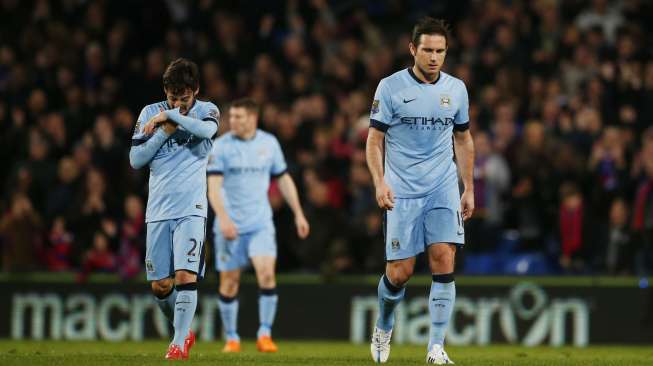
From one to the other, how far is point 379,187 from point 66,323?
9052 mm

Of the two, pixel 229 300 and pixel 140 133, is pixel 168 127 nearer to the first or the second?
pixel 140 133

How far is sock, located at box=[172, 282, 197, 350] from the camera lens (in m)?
11.0

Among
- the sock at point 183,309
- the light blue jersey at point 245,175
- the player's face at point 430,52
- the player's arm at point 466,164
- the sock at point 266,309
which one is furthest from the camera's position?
the light blue jersey at point 245,175

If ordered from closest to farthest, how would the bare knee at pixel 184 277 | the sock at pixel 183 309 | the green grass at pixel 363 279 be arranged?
the sock at pixel 183 309, the bare knee at pixel 184 277, the green grass at pixel 363 279

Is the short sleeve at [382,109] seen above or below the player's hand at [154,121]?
above

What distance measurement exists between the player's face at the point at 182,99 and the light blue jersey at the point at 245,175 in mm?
3790

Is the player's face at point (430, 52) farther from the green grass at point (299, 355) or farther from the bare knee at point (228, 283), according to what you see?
the bare knee at point (228, 283)

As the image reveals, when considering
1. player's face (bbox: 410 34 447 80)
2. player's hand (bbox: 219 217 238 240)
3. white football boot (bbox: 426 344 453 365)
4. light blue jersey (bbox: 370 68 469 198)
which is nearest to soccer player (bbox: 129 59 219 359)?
light blue jersey (bbox: 370 68 469 198)

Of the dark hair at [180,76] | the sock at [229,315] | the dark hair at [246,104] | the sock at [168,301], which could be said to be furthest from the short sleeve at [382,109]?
the sock at [229,315]

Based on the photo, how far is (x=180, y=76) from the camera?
10984 millimetres

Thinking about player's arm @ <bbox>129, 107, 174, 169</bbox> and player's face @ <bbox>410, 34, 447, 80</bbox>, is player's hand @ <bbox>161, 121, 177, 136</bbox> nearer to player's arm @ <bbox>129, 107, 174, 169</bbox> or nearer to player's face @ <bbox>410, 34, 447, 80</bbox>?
player's arm @ <bbox>129, 107, 174, 169</bbox>

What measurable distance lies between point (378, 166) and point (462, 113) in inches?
34.5

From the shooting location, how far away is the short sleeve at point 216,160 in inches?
587

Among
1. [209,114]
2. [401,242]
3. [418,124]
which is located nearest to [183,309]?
[209,114]
